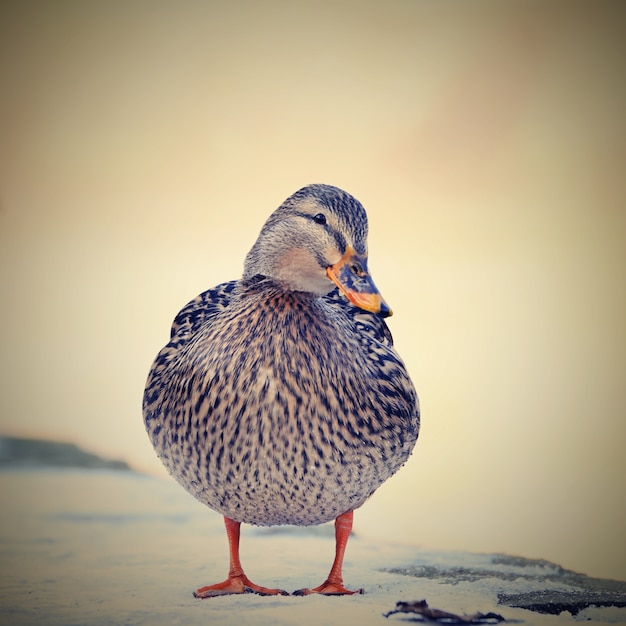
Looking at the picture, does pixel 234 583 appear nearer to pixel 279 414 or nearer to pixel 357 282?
pixel 279 414

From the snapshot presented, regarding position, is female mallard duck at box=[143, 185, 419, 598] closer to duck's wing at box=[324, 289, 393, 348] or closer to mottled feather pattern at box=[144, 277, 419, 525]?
mottled feather pattern at box=[144, 277, 419, 525]

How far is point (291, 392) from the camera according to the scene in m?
2.85

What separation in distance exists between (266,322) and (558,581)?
66.9 inches

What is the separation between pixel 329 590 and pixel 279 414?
0.84 meters

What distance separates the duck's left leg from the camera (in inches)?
131

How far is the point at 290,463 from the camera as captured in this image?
285cm

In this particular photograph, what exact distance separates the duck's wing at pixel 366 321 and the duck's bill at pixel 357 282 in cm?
63

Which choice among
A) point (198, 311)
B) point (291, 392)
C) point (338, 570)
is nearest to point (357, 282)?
point (291, 392)

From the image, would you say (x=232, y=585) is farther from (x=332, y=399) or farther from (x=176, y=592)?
(x=332, y=399)

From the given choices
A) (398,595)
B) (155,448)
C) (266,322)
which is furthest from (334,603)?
(266,322)

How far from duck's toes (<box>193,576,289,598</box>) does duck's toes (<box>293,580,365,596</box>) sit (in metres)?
0.06

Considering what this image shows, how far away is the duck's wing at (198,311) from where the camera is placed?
338 cm

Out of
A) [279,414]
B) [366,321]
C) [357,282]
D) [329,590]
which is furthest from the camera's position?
[366,321]

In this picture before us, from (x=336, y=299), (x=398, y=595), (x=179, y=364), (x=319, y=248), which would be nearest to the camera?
(x=319, y=248)
